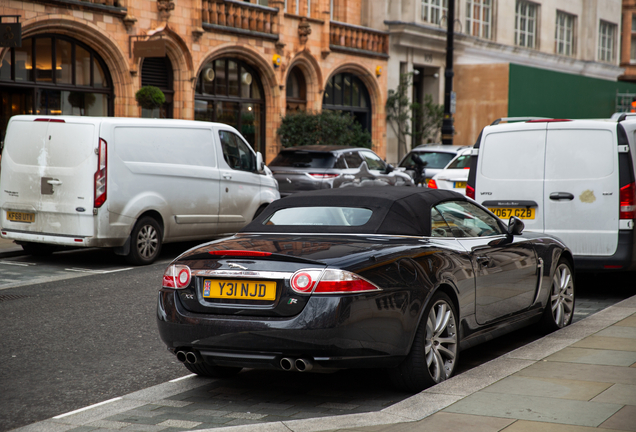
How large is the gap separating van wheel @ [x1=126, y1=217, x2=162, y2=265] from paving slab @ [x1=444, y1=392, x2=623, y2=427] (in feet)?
25.7

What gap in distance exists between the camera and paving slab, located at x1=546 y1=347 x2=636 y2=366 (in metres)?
5.66

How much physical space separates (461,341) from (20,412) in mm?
2855

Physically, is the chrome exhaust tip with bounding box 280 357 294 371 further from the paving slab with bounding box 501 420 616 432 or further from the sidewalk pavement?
the paving slab with bounding box 501 420 616 432

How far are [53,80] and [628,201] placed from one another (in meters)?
15.1

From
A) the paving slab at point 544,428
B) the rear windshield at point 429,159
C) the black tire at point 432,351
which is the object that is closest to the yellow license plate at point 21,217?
the black tire at point 432,351

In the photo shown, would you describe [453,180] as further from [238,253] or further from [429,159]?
[238,253]

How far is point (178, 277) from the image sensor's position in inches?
208

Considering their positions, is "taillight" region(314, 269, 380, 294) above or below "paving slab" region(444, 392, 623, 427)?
above

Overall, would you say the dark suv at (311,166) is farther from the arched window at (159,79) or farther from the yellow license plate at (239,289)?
the yellow license plate at (239,289)

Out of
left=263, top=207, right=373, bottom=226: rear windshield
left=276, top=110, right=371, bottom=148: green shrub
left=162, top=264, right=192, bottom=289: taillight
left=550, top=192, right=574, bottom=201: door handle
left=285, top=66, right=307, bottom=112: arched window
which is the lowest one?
left=162, top=264, right=192, bottom=289: taillight

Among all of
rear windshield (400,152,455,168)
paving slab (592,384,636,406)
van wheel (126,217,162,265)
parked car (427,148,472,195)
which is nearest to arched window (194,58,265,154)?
rear windshield (400,152,455,168)

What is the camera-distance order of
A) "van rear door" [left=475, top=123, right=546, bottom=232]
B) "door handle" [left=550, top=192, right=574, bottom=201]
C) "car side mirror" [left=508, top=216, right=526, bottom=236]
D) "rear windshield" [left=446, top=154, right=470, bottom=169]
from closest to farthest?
"car side mirror" [left=508, top=216, right=526, bottom=236] → "door handle" [left=550, top=192, right=574, bottom=201] → "van rear door" [left=475, top=123, right=546, bottom=232] → "rear windshield" [left=446, top=154, right=470, bottom=169]

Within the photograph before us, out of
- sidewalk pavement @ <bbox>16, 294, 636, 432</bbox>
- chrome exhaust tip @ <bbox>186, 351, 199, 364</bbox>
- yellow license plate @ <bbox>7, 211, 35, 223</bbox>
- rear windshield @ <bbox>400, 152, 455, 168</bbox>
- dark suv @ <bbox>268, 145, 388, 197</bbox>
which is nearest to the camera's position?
sidewalk pavement @ <bbox>16, 294, 636, 432</bbox>

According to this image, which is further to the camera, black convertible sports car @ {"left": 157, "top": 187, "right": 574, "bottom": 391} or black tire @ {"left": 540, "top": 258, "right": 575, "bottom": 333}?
black tire @ {"left": 540, "top": 258, "right": 575, "bottom": 333}
